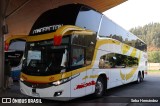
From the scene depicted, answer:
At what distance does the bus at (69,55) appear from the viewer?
9.22 metres

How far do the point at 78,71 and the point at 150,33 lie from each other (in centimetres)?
1401

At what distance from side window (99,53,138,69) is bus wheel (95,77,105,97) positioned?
1.89ft

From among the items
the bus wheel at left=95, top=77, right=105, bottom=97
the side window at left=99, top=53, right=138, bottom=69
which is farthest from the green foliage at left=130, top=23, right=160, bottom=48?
the bus wheel at left=95, top=77, right=105, bottom=97

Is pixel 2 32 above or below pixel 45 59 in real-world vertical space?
above

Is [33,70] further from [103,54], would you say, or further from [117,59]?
[117,59]

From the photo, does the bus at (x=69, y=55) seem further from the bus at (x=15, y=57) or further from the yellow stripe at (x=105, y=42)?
the bus at (x=15, y=57)

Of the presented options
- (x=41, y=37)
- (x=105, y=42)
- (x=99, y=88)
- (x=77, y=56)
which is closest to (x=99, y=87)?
(x=99, y=88)

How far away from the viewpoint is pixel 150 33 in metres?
22.4

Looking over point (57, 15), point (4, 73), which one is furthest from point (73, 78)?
point (4, 73)

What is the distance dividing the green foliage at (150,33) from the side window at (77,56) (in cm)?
1174

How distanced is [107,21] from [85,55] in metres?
3.16

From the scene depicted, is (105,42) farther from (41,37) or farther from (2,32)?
(2,32)

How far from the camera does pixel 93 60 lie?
10.9 metres

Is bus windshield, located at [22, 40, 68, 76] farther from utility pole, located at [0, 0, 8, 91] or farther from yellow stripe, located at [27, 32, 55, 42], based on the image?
utility pole, located at [0, 0, 8, 91]
